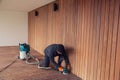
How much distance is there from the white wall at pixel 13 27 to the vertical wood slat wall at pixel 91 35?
451cm

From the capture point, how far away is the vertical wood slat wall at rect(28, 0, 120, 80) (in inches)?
106

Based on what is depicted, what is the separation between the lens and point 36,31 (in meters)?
7.62

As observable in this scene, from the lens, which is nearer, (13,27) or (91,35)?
(91,35)

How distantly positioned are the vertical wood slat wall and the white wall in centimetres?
451

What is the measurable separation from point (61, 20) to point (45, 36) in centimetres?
180

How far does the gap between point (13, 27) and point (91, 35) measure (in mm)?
6707

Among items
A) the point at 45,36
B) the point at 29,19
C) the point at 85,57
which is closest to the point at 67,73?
the point at 85,57

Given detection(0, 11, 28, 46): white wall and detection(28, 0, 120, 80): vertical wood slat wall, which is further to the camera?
detection(0, 11, 28, 46): white wall

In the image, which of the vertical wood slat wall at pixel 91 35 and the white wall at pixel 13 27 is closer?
the vertical wood slat wall at pixel 91 35

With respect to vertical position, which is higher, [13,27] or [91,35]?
[13,27]

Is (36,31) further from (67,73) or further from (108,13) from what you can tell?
(108,13)

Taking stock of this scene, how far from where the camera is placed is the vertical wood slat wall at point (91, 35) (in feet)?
8.83

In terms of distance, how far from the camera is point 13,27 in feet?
29.7

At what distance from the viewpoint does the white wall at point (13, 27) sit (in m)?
8.84
